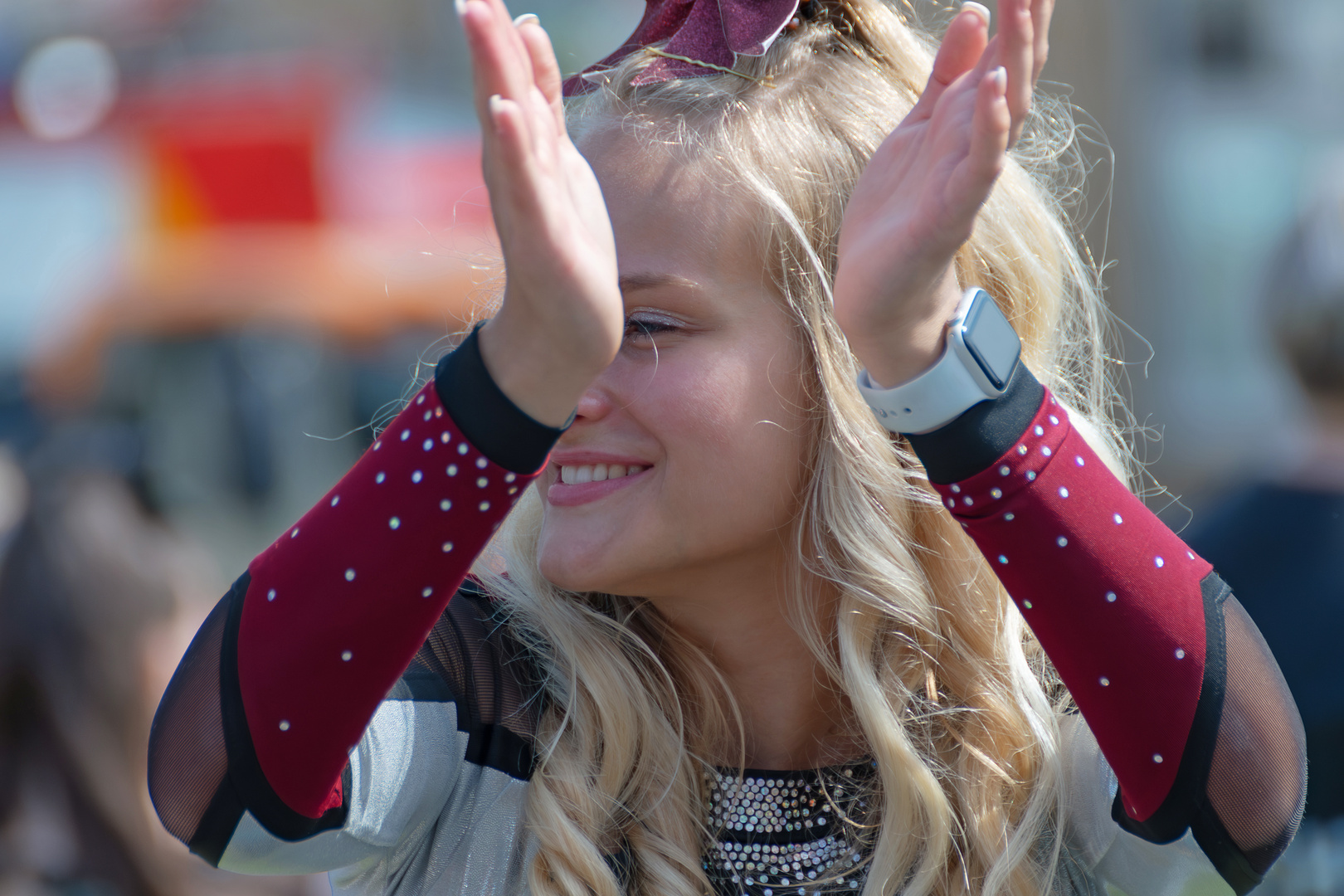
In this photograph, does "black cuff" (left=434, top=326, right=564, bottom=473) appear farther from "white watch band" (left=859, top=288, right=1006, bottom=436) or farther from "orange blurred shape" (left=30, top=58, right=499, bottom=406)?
"orange blurred shape" (left=30, top=58, right=499, bottom=406)

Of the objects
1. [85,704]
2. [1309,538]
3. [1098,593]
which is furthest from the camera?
[85,704]

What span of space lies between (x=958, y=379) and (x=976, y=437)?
0.06m

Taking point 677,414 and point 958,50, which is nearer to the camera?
point 958,50

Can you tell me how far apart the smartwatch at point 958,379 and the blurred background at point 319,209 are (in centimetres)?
512

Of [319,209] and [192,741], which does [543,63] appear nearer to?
[192,741]

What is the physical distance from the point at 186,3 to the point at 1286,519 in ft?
27.6

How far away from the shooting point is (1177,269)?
7.74 meters

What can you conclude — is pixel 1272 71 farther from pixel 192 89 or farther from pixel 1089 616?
pixel 1089 616

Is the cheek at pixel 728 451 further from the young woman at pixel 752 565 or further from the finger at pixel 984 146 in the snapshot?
the finger at pixel 984 146

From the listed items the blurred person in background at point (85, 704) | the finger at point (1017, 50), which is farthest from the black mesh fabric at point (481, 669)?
the blurred person in background at point (85, 704)

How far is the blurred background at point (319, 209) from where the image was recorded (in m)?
6.83

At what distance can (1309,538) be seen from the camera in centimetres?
226

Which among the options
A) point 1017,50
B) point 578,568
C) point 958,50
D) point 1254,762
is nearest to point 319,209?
point 578,568

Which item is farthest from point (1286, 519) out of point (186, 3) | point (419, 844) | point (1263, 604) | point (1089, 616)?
point (186, 3)
